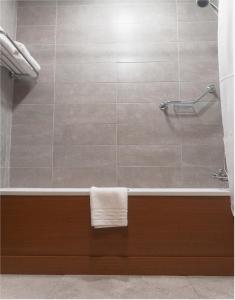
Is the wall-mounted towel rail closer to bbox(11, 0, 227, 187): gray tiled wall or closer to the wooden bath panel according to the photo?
bbox(11, 0, 227, 187): gray tiled wall

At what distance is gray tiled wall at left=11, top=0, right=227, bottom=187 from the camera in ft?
7.29

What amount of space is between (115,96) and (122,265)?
143cm

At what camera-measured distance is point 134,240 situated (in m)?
1.55

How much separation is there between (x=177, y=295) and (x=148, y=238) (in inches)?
14.6

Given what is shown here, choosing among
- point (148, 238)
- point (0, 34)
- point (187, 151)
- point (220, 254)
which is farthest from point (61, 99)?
point (220, 254)

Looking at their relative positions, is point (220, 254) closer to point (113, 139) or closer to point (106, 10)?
point (113, 139)

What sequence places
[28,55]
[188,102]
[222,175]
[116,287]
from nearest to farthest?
[116,287] < [28,55] < [222,175] < [188,102]

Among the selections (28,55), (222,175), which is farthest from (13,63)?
(222,175)

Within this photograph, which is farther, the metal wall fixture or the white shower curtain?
the metal wall fixture

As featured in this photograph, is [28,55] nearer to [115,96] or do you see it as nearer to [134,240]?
[115,96]

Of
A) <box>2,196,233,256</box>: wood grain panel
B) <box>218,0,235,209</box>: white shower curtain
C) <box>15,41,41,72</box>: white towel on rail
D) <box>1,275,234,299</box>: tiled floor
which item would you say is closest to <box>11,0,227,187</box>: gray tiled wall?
<box>15,41,41,72</box>: white towel on rail

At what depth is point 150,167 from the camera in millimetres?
2217

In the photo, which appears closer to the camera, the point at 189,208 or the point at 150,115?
the point at 189,208

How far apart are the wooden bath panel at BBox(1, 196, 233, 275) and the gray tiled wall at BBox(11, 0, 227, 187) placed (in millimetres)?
625
